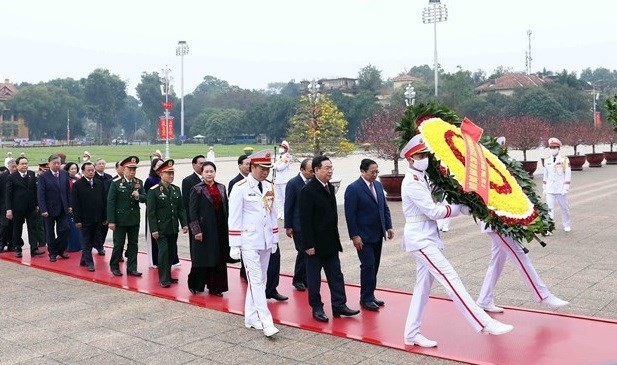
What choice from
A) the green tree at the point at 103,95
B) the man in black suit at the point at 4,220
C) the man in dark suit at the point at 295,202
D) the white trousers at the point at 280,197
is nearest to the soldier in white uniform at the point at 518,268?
the man in dark suit at the point at 295,202

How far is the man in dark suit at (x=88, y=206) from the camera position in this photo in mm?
8961

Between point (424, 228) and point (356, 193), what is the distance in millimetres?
1169

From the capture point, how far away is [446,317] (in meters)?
6.18

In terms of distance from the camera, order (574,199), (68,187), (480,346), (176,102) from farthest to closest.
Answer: (176,102), (574,199), (68,187), (480,346)

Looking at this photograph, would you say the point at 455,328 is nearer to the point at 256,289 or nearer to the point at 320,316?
the point at 320,316

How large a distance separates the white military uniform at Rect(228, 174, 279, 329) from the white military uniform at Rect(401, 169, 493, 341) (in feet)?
4.57

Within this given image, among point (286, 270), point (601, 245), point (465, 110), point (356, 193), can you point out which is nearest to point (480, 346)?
point (356, 193)

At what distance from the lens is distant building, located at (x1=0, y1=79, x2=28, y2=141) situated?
271ft

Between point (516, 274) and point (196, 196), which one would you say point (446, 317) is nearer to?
point (516, 274)

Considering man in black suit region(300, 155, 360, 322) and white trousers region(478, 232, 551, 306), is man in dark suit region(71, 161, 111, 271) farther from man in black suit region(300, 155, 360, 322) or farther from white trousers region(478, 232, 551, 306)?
white trousers region(478, 232, 551, 306)

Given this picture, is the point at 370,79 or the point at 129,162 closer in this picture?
the point at 129,162

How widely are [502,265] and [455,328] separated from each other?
2.78 ft

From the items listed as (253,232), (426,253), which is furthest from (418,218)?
(253,232)

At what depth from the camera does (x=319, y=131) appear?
60.0ft
